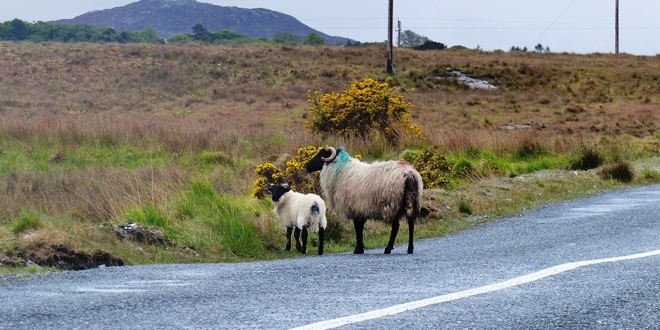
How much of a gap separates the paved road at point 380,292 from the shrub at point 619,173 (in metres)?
10.2

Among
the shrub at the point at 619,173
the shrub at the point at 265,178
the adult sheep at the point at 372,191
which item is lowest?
the shrub at the point at 619,173

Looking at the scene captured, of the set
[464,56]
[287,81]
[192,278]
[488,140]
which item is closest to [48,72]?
[287,81]

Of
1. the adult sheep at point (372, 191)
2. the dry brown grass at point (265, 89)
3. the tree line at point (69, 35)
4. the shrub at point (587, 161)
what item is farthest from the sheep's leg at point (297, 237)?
the tree line at point (69, 35)

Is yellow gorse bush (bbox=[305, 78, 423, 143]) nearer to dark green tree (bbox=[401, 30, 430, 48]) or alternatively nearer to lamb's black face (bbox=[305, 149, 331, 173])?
lamb's black face (bbox=[305, 149, 331, 173])

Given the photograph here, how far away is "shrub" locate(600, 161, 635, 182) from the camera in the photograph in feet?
76.1

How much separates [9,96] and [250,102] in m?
11.2

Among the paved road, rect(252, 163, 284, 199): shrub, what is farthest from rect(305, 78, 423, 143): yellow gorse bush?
the paved road

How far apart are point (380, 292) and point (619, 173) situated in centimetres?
1557

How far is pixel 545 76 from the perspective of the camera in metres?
62.8

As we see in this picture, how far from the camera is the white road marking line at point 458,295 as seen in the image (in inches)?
286

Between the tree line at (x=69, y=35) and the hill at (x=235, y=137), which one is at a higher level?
the tree line at (x=69, y=35)

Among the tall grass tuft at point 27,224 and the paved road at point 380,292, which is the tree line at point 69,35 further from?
the paved road at point 380,292

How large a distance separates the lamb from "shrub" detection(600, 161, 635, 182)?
1144 centimetres

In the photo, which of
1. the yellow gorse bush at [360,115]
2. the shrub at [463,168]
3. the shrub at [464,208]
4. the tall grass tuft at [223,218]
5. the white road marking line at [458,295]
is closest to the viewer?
the white road marking line at [458,295]
